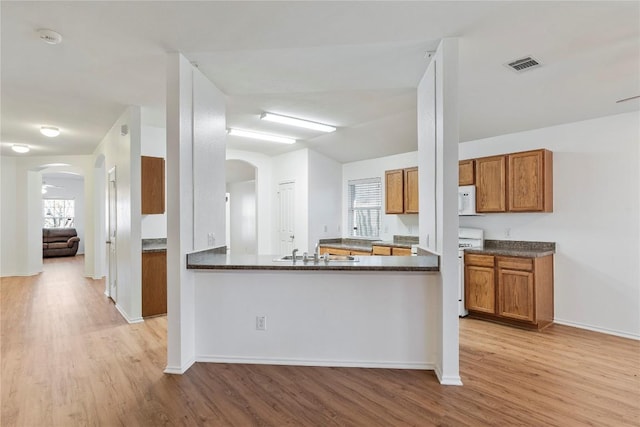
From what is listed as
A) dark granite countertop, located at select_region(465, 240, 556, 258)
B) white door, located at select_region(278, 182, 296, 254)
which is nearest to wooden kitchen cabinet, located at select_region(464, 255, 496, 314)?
dark granite countertop, located at select_region(465, 240, 556, 258)

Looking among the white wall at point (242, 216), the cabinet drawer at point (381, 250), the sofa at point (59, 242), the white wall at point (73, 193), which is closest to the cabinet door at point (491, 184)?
the cabinet drawer at point (381, 250)

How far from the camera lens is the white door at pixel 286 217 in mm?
6750

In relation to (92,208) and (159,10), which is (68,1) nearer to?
(159,10)

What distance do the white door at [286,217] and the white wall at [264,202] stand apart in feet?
0.74

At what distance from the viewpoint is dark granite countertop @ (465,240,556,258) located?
13.3ft

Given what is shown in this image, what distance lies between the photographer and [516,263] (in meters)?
4.09

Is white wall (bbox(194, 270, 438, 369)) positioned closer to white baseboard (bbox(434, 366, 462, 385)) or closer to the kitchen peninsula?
the kitchen peninsula

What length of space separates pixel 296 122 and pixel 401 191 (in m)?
2.09

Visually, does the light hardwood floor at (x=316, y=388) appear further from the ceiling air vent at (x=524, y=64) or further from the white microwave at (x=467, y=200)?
the ceiling air vent at (x=524, y=64)

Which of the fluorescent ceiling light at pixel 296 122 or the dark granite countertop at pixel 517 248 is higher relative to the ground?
the fluorescent ceiling light at pixel 296 122

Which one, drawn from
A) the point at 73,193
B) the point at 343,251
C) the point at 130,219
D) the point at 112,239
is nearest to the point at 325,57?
the point at 130,219

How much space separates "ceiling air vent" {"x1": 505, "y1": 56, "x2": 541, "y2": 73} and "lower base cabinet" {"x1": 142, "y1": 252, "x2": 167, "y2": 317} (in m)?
4.49

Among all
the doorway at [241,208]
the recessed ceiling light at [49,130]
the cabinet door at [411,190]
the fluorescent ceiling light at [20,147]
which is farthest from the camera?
the doorway at [241,208]

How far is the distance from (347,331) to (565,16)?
9.29 ft
